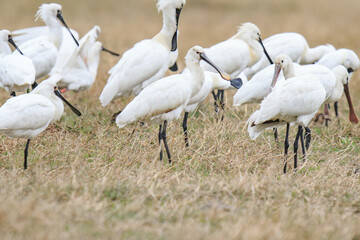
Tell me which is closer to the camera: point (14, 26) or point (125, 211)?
point (125, 211)

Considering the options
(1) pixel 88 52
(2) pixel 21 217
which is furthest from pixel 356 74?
(2) pixel 21 217

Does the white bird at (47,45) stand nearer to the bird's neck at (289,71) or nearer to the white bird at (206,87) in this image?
the white bird at (206,87)

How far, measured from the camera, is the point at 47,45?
937 cm

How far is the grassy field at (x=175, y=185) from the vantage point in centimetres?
420

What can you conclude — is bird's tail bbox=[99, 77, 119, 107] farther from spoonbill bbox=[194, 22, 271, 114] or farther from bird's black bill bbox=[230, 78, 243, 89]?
spoonbill bbox=[194, 22, 271, 114]

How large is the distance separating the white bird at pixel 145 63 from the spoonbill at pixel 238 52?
0.82m

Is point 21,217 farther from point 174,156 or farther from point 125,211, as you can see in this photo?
point 174,156

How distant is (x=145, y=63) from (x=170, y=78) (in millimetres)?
1512

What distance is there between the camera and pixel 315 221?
4578 millimetres

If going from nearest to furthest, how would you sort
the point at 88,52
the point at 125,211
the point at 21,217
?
the point at 21,217, the point at 125,211, the point at 88,52

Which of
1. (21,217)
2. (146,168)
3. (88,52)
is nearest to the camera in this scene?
(21,217)

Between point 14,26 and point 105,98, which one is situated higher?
point 14,26

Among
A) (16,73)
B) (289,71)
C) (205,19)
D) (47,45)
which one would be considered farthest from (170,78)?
(205,19)

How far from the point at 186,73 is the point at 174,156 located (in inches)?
34.9
